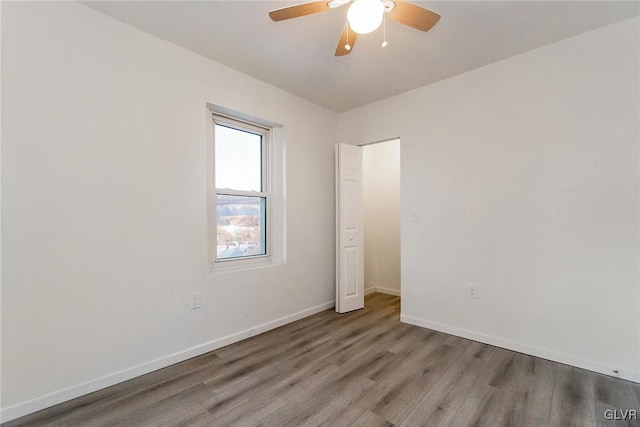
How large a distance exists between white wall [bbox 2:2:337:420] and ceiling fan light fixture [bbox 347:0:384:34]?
5.29 feet

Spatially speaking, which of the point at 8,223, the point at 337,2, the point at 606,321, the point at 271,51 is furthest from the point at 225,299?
the point at 606,321

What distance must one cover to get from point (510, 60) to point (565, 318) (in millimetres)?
2207

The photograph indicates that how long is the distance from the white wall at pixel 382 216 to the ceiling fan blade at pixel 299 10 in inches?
120

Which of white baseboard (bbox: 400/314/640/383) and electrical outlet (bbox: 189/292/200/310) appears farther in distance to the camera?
electrical outlet (bbox: 189/292/200/310)

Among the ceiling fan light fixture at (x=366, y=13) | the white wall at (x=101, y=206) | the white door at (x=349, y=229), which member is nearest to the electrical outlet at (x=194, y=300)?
the white wall at (x=101, y=206)

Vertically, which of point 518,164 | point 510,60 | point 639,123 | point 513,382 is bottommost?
point 513,382

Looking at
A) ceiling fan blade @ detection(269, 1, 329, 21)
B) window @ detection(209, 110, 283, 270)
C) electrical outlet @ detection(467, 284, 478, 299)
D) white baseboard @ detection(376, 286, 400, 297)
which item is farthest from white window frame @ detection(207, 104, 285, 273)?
white baseboard @ detection(376, 286, 400, 297)

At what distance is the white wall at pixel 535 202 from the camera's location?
2.09 m

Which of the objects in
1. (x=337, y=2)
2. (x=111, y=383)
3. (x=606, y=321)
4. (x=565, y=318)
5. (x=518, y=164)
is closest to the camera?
(x=337, y=2)

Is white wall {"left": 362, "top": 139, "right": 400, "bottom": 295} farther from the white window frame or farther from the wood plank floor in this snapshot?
the wood plank floor

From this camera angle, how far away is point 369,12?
1377 mm

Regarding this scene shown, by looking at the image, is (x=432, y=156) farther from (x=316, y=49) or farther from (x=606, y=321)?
(x=606, y=321)

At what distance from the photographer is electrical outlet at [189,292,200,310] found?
240 centimetres

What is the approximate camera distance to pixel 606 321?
7.00ft
